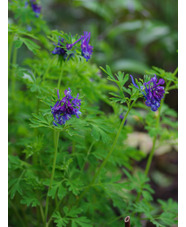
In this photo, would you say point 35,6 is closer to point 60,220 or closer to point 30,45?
point 30,45

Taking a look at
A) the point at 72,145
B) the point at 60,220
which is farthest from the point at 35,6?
the point at 60,220

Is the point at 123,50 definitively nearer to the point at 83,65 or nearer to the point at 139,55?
the point at 139,55

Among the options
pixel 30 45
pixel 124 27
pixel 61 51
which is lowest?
pixel 61 51

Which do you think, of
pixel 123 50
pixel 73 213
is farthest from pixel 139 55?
pixel 73 213

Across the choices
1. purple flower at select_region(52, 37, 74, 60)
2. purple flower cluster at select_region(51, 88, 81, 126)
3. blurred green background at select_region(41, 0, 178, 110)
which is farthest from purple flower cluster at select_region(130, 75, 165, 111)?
blurred green background at select_region(41, 0, 178, 110)

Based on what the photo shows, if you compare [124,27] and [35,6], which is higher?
[124,27]

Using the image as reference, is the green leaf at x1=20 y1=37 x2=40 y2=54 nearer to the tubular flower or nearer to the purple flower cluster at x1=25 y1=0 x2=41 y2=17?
the tubular flower
